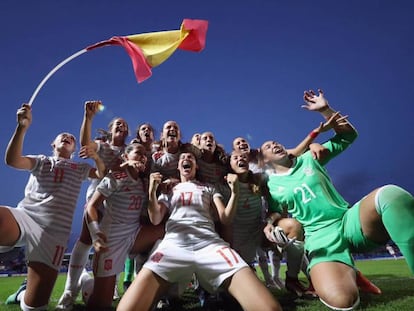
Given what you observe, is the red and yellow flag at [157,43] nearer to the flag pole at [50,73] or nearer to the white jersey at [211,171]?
the flag pole at [50,73]

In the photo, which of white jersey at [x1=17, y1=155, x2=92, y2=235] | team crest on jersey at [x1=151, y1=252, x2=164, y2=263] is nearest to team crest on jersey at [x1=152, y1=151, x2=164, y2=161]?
white jersey at [x1=17, y1=155, x2=92, y2=235]

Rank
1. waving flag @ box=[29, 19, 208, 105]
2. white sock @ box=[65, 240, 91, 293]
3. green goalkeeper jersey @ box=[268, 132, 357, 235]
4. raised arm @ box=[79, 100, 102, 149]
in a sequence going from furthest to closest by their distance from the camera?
waving flag @ box=[29, 19, 208, 105] < raised arm @ box=[79, 100, 102, 149] < white sock @ box=[65, 240, 91, 293] < green goalkeeper jersey @ box=[268, 132, 357, 235]

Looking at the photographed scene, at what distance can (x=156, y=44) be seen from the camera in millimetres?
5805

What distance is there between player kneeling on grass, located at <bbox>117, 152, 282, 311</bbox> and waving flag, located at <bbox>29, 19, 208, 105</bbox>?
2359 mm

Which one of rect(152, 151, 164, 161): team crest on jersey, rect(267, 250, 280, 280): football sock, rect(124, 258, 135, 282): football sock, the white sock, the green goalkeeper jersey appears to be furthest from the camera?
rect(267, 250, 280, 280): football sock

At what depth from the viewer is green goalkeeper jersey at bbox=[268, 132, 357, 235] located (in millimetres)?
4266

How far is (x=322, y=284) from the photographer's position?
3775 mm

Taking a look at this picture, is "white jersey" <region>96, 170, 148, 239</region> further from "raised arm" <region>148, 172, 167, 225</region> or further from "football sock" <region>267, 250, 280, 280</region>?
"football sock" <region>267, 250, 280, 280</region>

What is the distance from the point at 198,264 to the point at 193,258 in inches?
3.0

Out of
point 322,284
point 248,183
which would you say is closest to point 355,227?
point 322,284

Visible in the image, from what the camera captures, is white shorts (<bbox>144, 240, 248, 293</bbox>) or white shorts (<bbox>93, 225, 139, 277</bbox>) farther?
white shorts (<bbox>93, 225, 139, 277</bbox>)

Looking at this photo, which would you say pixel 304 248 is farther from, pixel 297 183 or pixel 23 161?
pixel 23 161

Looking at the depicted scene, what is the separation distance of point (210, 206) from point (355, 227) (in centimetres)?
163

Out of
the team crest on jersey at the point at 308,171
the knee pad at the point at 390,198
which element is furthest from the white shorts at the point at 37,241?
the knee pad at the point at 390,198
